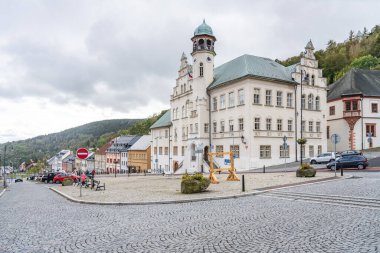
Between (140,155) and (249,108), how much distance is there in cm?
4455

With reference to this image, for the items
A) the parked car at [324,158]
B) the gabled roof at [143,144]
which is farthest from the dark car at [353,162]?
the gabled roof at [143,144]

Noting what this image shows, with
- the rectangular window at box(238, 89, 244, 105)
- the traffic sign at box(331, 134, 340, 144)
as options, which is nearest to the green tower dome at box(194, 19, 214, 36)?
the rectangular window at box(238, 89, 244, 105)

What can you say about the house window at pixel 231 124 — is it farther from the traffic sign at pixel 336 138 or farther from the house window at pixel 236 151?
the traffic sign at pixel 336 138

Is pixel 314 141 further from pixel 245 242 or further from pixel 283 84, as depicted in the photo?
pixel 245 242

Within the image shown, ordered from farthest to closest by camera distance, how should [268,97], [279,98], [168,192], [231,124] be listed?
[231,124] < [279,98] < [268,97] < [168,192]

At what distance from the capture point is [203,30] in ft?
158

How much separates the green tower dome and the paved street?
38169 millimetres

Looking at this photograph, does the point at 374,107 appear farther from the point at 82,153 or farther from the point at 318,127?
the point at 82,153

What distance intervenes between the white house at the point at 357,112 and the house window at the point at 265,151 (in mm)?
16983

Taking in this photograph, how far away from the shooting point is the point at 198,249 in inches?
295

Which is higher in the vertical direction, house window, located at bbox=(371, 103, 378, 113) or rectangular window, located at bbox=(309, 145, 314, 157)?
house window, located at bbox=(371, 103, 378, 113)

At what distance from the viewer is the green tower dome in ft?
158

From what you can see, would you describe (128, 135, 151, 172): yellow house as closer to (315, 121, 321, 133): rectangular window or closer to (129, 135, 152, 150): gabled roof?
(129, 135, 152, 150): gabled roof

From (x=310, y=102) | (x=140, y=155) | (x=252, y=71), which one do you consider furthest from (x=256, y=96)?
(x=140, y=155)
